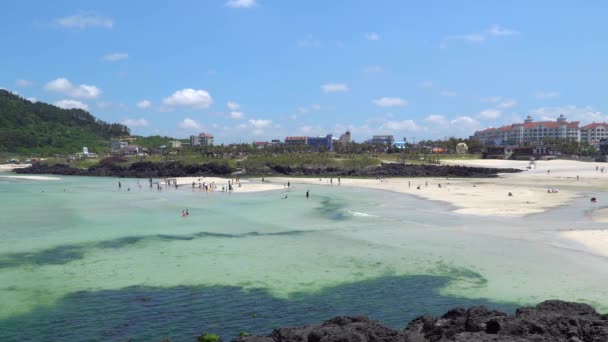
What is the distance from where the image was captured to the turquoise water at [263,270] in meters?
15.4

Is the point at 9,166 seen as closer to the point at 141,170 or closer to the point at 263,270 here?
the point at 141,170

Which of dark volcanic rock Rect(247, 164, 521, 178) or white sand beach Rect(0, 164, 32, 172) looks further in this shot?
white sand beach Rect(0, 164, 32, 172)

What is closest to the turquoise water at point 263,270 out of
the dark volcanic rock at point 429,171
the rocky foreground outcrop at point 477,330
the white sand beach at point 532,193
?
the white sand beach at point 532,193

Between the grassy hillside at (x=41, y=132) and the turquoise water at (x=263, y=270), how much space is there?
133 metres

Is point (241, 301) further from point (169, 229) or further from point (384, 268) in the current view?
point (169, 229)

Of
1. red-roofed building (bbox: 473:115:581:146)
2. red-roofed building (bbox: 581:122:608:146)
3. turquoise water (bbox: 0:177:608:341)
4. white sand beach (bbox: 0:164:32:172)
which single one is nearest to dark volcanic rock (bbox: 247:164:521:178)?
turquoise water (bbox: 0:177:608:341)

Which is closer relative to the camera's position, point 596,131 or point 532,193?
point 532,193

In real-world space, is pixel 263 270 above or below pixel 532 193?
below

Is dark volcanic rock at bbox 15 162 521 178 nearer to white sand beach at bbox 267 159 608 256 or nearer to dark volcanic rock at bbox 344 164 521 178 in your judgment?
dark volcanic rock at bbox 344 164 521 178

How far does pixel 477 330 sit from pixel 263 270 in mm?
10741

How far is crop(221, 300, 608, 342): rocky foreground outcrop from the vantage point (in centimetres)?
1071

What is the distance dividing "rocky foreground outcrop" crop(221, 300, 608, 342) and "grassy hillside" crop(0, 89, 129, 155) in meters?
157

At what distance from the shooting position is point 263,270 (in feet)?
68.6

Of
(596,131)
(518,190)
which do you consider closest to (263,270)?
(518,190)
